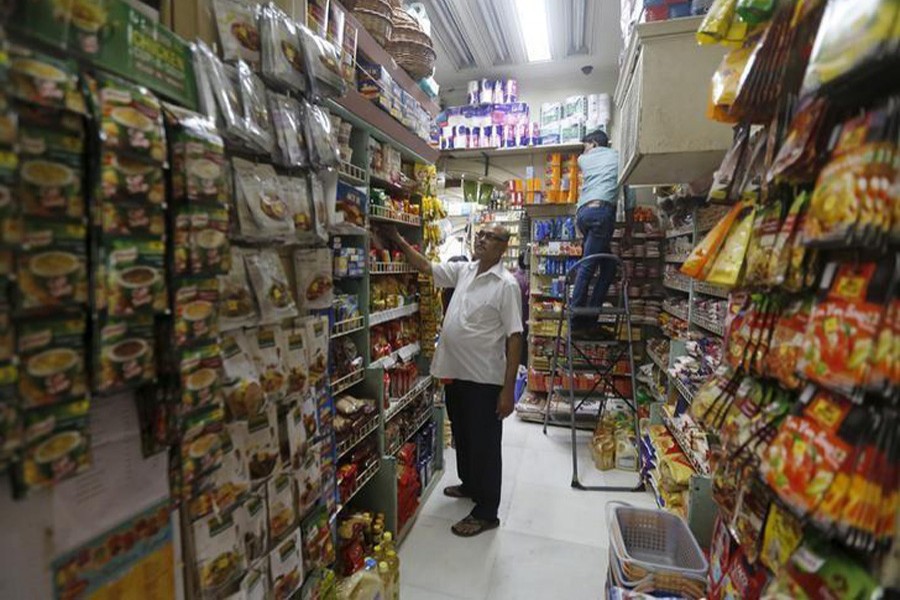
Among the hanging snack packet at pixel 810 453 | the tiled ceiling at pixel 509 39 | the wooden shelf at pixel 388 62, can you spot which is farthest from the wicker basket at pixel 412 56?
the hanging snack packet at pixel 810 453

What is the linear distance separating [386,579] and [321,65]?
2.07 metres

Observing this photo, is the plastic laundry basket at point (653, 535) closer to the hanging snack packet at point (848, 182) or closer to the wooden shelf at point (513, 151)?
the hanging snack packet at point (848, 182)

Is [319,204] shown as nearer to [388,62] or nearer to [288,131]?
[288,131]

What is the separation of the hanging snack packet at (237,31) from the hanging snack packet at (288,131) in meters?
0.11

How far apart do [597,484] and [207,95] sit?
362cm

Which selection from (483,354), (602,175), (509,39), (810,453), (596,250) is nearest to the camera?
(810,453)

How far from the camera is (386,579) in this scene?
6.31 ft

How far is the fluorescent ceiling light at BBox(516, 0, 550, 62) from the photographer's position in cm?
434

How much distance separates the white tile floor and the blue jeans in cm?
163

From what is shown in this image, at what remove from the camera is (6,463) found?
0.65 meters

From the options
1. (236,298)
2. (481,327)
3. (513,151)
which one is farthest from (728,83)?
(513,151)

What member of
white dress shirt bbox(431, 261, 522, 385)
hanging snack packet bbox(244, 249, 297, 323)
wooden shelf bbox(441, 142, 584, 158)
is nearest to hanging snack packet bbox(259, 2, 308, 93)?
hanging snack packet bbox(244, 249, 297, 323)

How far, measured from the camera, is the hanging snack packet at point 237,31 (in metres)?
1.11

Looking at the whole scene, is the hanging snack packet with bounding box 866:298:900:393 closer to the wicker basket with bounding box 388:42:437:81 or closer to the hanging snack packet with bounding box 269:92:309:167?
the hanging snack packet with bounding box 269:92:309:167
